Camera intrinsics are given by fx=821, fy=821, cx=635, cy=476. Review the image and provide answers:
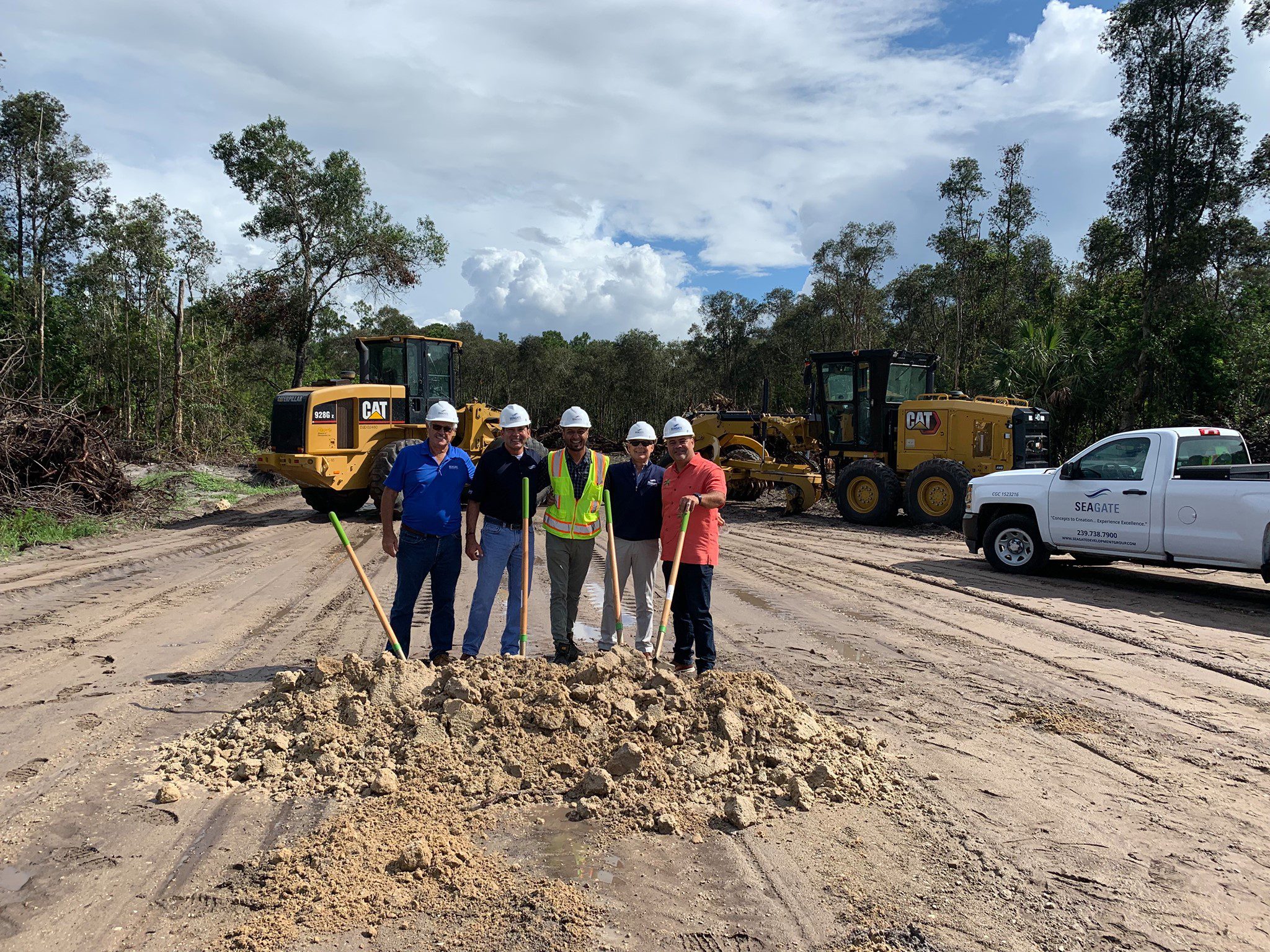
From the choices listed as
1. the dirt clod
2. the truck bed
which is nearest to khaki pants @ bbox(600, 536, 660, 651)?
the dirt clod

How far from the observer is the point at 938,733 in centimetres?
495

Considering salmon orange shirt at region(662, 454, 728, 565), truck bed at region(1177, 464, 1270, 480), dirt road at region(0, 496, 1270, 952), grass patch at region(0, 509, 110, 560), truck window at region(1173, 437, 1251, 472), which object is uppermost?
truck window at region(1173, 437, 1251, 472)

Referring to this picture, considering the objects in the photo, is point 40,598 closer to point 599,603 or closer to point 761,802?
point 599,603

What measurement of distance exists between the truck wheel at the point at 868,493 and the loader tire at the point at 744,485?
7.74 ft

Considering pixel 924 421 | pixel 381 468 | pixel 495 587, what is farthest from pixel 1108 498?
pixel 381 468

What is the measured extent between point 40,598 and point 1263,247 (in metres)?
23.7

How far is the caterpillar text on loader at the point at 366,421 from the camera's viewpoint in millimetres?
13117

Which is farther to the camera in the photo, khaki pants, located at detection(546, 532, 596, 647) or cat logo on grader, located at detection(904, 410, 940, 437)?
cat logo on grader, located at detection(904, 410, 940, 437)

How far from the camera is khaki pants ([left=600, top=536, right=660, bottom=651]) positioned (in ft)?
19.6

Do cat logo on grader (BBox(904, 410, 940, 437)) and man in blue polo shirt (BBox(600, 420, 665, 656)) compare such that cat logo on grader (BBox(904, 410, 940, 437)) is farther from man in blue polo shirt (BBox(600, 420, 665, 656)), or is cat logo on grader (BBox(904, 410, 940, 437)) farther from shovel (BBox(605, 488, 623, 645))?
shovel (BBox(605, 488, 623, 645))

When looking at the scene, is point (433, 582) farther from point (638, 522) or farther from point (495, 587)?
point (638, 522)

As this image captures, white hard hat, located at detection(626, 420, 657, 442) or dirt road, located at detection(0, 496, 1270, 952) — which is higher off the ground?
white hard hat, located at detection(626, 420, 657, 442)

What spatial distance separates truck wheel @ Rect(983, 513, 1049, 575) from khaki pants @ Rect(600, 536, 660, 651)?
6154 millimetres

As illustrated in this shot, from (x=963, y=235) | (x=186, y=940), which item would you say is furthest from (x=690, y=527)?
(x=963, y=235)
